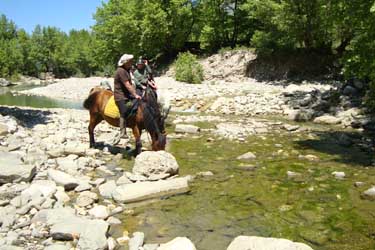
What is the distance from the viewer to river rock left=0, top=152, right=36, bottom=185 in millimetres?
8148

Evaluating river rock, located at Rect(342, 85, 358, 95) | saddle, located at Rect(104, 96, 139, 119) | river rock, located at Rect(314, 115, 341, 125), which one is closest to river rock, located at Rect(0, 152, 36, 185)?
saddle, located at Rect(104, 96, 139, 119)

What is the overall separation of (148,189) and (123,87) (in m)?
3.69

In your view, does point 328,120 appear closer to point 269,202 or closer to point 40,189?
point 269,202

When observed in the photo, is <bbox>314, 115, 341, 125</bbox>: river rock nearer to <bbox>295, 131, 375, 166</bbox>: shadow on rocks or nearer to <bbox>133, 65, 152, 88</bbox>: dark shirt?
<bbox>295, 131, 375, 166</bbox>: shadow on rocks

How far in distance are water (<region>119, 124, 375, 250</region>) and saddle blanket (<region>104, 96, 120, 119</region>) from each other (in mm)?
1519

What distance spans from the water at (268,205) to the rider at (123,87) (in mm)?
1430

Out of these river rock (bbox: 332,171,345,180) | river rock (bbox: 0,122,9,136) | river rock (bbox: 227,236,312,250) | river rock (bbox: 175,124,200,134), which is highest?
river rock (bbox: 0,122,9,136)

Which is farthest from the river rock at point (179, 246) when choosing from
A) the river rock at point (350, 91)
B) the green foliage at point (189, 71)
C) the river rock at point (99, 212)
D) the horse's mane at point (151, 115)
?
the green foliage at point (189, 71)

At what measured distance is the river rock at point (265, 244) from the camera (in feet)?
16.7

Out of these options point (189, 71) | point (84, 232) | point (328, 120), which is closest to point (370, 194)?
point (84, 232)

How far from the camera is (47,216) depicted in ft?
21.9

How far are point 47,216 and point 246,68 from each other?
3199 centimetres

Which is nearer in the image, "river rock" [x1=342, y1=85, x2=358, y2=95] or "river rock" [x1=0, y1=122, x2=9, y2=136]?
"river rock" [x1=0, y1=122, x2=9, y2=136]

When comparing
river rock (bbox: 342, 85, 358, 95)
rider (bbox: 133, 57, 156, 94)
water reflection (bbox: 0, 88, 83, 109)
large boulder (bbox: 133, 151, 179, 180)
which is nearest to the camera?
large boulder (bbox: 133, 151, 179, 180)
